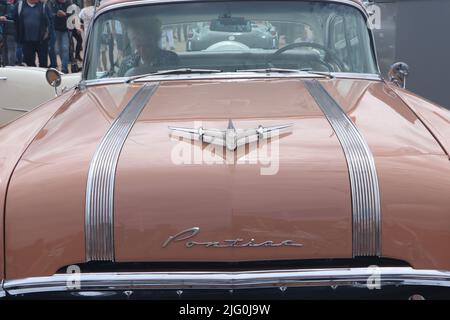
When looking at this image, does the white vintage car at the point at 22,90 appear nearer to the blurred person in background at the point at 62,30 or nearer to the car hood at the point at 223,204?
the car hood at the point at 223,204

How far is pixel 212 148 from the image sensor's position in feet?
7.94

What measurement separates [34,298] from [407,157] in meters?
1.34

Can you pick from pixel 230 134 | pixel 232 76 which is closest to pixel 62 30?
pixel 232 76

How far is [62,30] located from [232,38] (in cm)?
785

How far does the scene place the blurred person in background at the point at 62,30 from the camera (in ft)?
36.3

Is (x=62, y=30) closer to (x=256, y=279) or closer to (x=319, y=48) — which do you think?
(x=319, y=48)

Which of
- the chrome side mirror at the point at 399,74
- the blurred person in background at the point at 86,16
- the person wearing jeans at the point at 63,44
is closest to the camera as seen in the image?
the chrome side mirror at the point at 399,74

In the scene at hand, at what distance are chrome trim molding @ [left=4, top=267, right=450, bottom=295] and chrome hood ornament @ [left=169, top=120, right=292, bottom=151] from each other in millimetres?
458

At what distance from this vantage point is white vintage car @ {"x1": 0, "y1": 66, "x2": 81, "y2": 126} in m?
5.76

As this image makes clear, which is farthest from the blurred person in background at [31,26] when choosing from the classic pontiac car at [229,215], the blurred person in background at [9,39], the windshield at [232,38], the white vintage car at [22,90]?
the classic pontiac car at [229,215]

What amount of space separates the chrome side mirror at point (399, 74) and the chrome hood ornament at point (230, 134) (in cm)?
181

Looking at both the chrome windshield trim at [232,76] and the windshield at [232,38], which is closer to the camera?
the chrome windshield trim at [232,76]

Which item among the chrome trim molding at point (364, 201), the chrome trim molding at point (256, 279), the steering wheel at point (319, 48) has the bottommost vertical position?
the chrome trim molding at point (256, 279)

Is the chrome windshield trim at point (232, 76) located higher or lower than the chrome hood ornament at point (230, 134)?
higher
